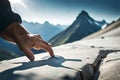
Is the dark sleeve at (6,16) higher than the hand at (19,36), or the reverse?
the dark sleeve at (6,16)

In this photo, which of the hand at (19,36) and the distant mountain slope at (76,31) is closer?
the hand at (19,36)

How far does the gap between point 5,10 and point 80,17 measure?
198 m

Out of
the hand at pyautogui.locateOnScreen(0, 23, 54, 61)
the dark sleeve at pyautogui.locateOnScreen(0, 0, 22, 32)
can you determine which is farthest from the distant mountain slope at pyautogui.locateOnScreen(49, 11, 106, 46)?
the dark sleeve at pyautogui.locateOnScreen(0, 0, 22, 32)

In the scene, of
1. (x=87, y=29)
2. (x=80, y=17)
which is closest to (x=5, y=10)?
(x=87, y=29)

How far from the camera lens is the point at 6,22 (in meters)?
2.76

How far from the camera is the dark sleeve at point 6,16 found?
109 inches

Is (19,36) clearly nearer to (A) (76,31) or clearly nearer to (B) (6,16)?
(B) (6,16)

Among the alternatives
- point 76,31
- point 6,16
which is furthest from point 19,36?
point 76,31

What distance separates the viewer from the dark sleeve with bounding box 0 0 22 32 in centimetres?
276

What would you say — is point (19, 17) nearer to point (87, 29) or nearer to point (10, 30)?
point (10, 30)

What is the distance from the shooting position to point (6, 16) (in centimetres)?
281

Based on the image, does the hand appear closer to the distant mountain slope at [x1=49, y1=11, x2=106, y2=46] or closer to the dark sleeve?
the dark sleeve

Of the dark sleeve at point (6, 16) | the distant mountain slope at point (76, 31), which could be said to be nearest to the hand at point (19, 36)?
the dark sleeve at point (6, 16)

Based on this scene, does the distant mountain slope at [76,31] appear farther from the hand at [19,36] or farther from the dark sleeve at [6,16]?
the dark sleeve at [6,16]
